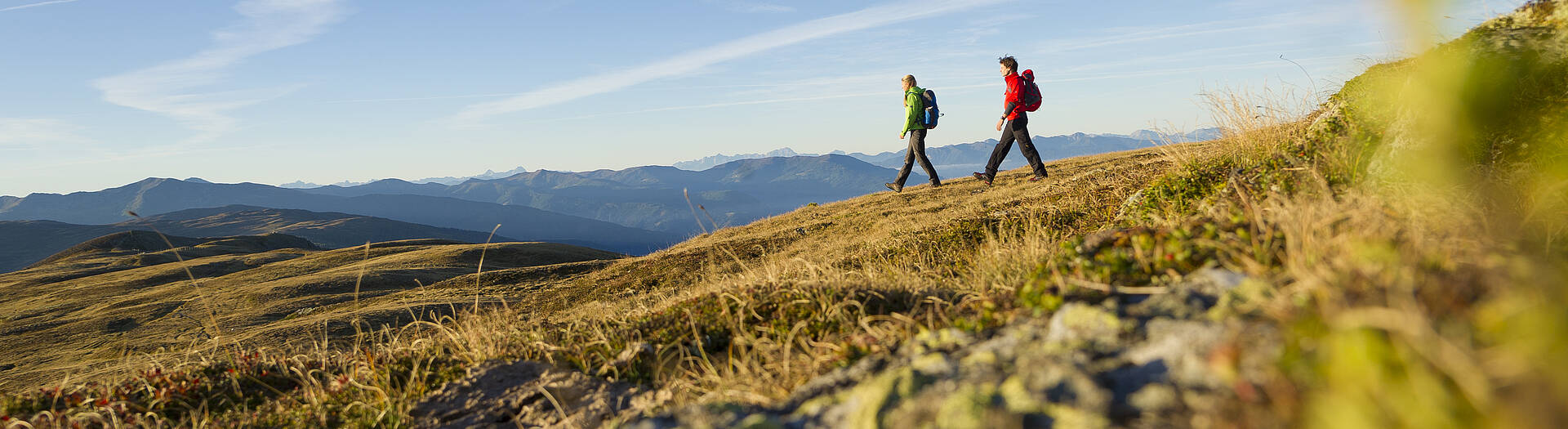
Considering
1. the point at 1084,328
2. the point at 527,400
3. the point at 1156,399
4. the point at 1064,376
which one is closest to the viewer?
the point at 1156,399

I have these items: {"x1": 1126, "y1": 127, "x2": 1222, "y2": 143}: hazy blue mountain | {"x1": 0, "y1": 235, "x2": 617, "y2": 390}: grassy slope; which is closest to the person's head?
{"x1": 1126, "y1": 127, "x2": 1222, "y2": 143}: hazy blue mountain

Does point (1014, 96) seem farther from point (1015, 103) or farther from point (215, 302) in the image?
point (215, 302)

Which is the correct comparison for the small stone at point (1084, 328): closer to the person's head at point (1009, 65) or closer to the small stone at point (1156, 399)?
the small stone at point (1156, 399)

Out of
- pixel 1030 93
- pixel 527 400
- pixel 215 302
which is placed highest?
pixel 1030 93

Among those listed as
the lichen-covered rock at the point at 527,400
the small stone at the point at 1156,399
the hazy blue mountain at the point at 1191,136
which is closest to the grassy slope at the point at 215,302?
the lichen-covered rock at the point at 527,400

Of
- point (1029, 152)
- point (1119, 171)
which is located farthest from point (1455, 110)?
point (1029, 152)

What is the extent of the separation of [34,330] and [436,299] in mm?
9104

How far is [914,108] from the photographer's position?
59.1 feet

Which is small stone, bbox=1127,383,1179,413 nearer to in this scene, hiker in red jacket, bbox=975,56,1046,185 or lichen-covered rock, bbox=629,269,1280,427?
lichen-covered rock, bbox=629,269,1280,427

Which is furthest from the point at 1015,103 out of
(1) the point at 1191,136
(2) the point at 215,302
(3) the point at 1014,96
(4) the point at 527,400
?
(2) the point at 215,302

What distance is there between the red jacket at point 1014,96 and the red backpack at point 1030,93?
2 centimetres

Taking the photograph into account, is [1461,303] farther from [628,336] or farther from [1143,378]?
[628,336]

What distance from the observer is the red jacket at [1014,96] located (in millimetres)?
15523

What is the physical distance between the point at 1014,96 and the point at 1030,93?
457 mm
